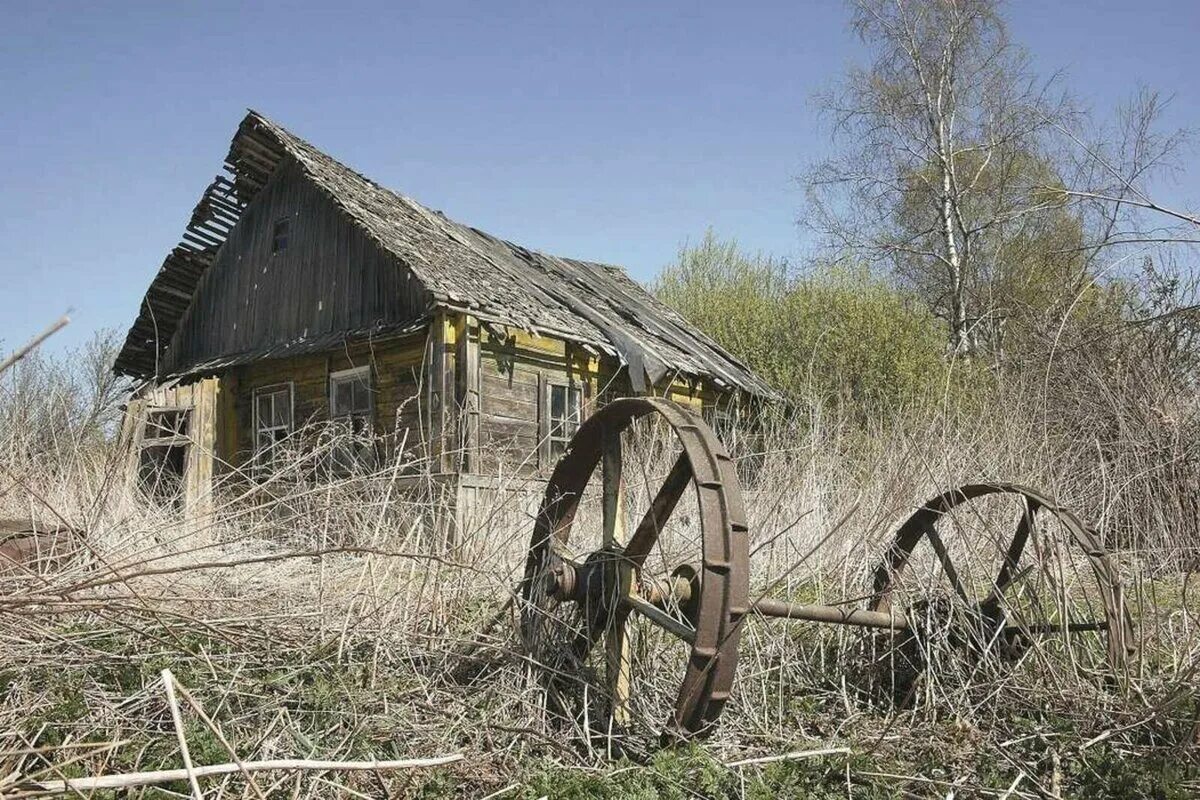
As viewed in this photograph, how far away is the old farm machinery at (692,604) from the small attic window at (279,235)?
1143 centimetres

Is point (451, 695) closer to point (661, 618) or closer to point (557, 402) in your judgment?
point (661, 618)

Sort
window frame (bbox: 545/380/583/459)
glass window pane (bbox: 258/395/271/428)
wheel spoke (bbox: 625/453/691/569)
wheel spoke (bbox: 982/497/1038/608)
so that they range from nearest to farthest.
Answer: wheel spoke (bbox: 625/453/691/569), wheel spoke (bbox: 982/497/1038/608), window frame (bbox: 545/380/583/459), glass window pane (bbox: 258/395/271/428)

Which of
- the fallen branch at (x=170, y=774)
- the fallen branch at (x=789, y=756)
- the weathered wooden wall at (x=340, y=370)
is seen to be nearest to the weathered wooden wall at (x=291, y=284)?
the weathered wooden wall at (x=340, y=370)

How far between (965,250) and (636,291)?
7.21m

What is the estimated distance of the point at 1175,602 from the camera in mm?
6434

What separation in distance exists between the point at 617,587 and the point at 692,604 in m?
0.33

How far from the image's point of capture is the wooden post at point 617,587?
13.0 feet

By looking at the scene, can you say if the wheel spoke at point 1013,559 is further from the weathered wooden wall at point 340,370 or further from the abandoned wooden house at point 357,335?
the weathered wooden wall at point 340,370

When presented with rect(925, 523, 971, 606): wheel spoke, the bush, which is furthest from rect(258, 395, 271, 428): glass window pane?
rect(925, 523, 971, 606): wheel spoke

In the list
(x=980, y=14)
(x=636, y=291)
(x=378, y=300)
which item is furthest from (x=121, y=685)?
(x=980, y=14)

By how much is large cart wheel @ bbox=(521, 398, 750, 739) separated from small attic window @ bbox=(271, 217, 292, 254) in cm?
1142

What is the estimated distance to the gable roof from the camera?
1241 cm

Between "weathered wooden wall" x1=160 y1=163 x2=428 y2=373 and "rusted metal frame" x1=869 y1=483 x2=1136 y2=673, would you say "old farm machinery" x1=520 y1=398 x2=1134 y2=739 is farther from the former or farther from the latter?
"weathered wooden wall" x1=160 y1=163 x2=428 y2=373

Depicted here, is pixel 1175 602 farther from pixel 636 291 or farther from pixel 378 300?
pixel 636 291
